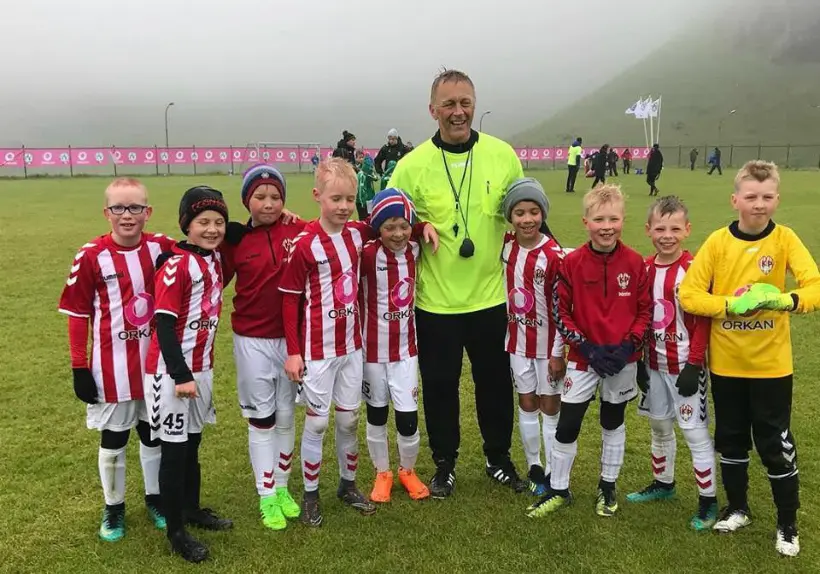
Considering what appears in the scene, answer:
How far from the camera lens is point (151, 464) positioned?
315cm

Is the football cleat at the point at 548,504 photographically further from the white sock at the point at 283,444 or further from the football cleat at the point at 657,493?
the white sock at the point at 283,444

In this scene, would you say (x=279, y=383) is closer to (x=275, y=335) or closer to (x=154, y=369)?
(x=275, y=335)

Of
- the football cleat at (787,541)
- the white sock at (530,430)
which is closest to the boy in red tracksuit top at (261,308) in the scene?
the white sock at (530,430)

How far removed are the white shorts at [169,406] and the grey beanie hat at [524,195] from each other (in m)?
1.81

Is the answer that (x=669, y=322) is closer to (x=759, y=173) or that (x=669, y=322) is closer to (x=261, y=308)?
(x=759, y=173)

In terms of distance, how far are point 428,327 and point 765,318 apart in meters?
1.69

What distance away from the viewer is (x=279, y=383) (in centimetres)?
332

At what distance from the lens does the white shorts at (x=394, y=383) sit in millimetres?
3404

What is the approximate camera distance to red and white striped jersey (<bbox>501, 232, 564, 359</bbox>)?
11.2 feet

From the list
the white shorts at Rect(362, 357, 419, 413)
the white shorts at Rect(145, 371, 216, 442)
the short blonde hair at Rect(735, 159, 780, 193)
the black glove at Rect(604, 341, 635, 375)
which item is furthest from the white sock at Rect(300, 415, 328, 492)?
the short blonde hair at Rect(735, 159, 780, 193)

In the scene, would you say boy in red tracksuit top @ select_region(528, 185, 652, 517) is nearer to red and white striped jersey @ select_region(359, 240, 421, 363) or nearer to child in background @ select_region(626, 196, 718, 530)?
child in background @ select_region(626, 196, 718, 530)

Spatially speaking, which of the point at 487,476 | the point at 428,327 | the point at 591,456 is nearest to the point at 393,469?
Result: the point at 487,476

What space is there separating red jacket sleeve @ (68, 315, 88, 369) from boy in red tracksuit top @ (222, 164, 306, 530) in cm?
69

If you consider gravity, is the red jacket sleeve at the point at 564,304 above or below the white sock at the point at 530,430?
above
